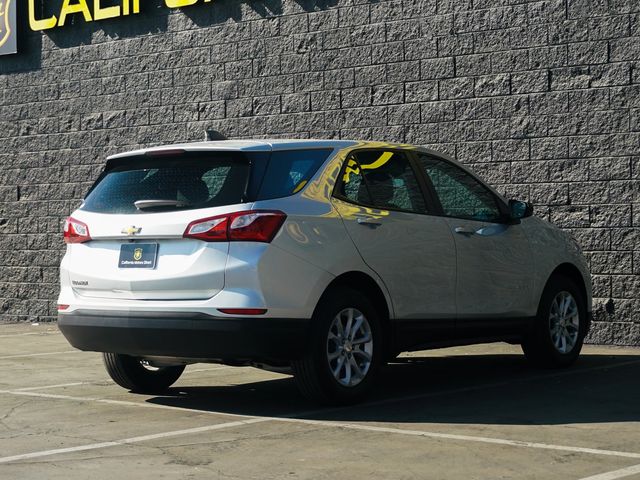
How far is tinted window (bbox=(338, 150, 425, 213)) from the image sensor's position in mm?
8430

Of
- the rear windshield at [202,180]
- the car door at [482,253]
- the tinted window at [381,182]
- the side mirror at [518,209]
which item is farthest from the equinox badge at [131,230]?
the side mirror at [518,209]

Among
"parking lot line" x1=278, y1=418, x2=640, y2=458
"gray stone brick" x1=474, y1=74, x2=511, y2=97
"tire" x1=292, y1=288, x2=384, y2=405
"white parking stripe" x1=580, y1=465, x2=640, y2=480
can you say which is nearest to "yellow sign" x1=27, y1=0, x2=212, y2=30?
"gray stone brick" x1=474, y1=74, x2=511, y2=97

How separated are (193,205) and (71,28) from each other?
922cm

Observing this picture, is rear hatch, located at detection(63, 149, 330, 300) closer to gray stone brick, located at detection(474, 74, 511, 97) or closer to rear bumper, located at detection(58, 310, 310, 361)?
rear bumper, located at detection(58, 310, 310, 361)

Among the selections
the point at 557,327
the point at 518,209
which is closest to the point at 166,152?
the point at 518,209

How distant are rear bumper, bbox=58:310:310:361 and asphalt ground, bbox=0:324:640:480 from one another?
1.38ft

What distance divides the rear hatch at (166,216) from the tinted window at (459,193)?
1279 mm

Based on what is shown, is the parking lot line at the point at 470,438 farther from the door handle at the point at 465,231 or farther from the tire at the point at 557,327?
the tire at the point at 557,327

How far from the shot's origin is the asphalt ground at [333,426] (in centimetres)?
608

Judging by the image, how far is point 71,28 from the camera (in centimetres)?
1634

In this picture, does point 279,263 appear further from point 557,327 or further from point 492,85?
point 492,85

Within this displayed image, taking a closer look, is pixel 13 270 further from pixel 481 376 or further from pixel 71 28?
pixel 481 376

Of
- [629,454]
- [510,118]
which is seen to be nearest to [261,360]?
[629,454]

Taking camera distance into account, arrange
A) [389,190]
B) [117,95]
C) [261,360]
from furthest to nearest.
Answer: [117,95] → [389,190] → [261,360]
